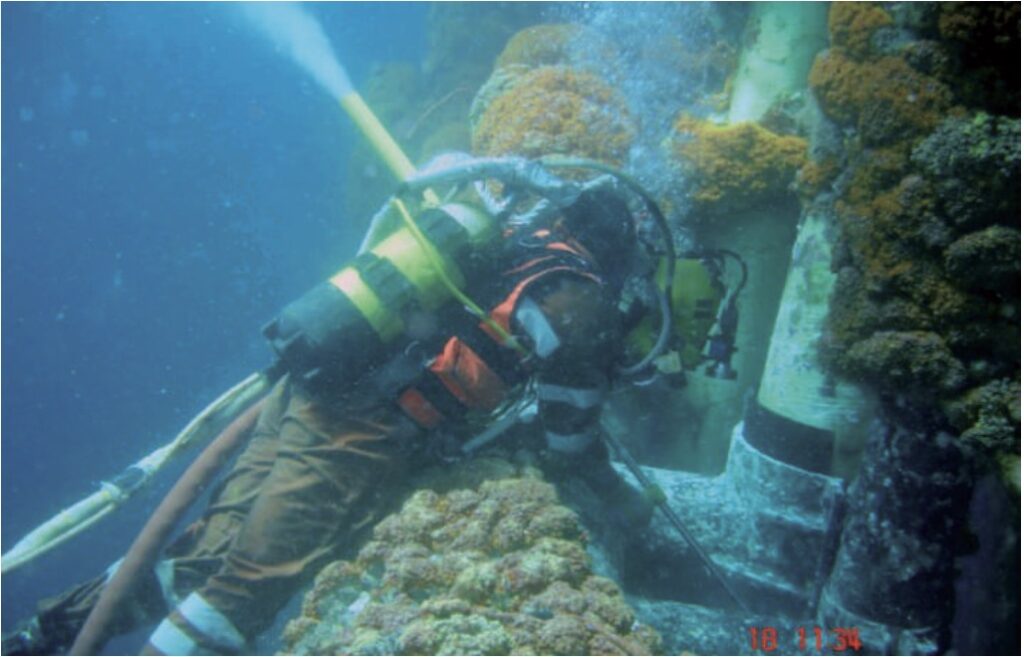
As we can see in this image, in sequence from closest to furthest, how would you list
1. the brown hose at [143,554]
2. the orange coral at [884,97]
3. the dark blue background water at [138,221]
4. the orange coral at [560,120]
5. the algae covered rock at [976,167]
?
the algae covered rock at [976,167] → the orange coral at [884,97] → the brown hose at [143,554] → the orange coral at [560,120] → the dark blue background water at [138,221]

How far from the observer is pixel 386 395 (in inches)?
126

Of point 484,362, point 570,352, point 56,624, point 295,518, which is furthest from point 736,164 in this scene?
point 56,624

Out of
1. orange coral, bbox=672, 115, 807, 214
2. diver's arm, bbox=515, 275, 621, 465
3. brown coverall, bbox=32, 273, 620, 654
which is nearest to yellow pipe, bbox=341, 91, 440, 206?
diver's arm, bbox=515, 275, 621, 465

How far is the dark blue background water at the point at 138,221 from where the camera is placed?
2312cm

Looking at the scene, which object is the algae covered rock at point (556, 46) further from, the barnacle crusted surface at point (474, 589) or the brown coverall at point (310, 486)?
the barnacle crusted surface at point (474, 589)

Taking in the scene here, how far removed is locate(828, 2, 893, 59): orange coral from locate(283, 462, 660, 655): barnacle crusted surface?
9.11 feet

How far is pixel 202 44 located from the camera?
3259cm

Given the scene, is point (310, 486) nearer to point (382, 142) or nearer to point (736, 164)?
point (382, 142)

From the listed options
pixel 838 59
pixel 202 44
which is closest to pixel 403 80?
pixel 838 59

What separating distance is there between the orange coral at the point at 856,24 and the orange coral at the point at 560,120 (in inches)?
69.0

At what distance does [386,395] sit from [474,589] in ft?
3.66

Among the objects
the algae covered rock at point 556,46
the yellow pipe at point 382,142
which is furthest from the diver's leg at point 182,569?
the algae covered rock at point 556,46

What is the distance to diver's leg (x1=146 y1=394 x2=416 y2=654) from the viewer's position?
300cm
